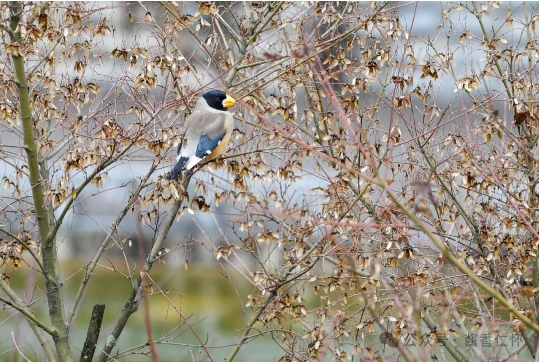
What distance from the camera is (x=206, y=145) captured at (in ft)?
20.1

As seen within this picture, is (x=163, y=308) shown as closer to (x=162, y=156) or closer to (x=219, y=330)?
(x=219, y=330)

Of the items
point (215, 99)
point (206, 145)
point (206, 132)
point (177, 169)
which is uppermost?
point (215, 99)

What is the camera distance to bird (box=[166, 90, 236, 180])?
5450mm

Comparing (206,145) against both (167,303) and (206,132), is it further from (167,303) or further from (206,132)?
(167,303)

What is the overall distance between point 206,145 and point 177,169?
829 mm

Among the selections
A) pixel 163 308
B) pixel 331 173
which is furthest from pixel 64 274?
pixel 331 173

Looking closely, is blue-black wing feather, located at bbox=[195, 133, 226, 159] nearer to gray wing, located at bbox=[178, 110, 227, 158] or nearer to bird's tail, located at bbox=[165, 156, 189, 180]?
gray wing, located at bbox=[178, 110, 227, 158]

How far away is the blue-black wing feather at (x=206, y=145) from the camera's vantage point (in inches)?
232

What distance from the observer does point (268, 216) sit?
575 cm

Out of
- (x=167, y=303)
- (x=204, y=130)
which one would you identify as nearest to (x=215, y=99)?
(x=204, y=130)

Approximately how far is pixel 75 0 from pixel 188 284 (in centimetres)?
901

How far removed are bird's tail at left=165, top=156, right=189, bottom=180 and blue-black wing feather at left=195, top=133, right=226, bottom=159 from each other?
307 millimetres

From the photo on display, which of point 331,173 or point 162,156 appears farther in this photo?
point 331,173

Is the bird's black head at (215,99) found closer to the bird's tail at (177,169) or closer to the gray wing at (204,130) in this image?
the gray wing at (204,130)
